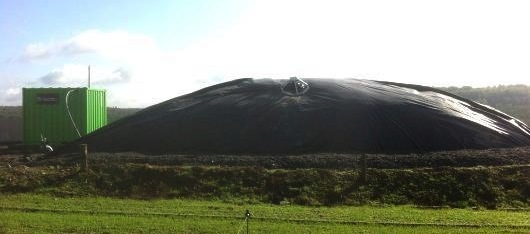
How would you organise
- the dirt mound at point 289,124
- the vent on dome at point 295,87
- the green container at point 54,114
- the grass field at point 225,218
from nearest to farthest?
1. the dirt mound at point 289,124
2. the vent on dome at point 295,87
3. the grass field at point 225,218
4. the green container at point 54,114

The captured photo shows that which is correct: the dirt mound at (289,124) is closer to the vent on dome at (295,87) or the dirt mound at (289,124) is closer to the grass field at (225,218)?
the vent on dome at (295,87)

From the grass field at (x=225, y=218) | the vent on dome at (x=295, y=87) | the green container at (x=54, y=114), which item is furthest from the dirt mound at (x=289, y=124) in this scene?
the green container at (x=54, y=114)

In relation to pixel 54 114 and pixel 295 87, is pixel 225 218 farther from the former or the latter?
pixel 54 114

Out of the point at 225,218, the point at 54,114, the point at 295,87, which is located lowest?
the point at 225,218

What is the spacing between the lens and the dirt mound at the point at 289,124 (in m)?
4.32

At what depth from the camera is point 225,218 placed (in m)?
12.8

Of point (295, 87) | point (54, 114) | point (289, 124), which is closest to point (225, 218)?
point (295, 87)

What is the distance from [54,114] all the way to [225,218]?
1615 centimetres

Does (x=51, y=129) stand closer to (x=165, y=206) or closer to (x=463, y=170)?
(x=165, y=206)

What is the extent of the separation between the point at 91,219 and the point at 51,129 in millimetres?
15162

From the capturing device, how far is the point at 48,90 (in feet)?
88.2

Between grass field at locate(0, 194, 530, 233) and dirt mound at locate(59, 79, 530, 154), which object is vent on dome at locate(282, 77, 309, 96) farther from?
grass field at locate(0, 194, 530, 233)

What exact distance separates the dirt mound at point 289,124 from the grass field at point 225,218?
531 cm

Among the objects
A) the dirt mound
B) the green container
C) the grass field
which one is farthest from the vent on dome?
the green container
